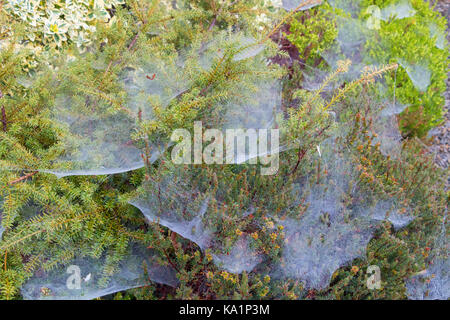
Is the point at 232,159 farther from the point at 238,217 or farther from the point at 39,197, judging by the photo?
the point at 39,197

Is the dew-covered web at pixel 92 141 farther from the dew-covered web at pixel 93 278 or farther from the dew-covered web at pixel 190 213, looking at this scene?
the dew-covered web at pixel 93 278

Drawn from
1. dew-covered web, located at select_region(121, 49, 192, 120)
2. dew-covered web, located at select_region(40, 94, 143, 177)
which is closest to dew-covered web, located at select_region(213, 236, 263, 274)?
dew-covered web, located at select_region(40, 94, 143, 177)

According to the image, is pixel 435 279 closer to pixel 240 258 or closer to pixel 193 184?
pixel 240 258

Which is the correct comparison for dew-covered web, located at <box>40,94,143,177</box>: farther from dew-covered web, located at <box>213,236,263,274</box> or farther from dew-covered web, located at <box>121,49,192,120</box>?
dew-covered web, located at <box>213,236,263,274</box>

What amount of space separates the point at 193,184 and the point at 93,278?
94cm

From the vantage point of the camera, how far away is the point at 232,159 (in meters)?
2.54

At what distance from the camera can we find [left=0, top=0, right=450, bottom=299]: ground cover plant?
2.22 meters

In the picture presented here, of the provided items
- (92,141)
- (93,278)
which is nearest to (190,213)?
(93,278)

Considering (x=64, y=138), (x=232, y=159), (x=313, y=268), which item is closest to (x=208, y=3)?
(x=232, y=159)

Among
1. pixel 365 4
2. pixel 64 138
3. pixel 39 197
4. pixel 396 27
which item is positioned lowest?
pixel 39 197

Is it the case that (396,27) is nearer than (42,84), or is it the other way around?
(42,84)

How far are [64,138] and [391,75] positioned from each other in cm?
382

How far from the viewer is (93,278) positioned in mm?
2309

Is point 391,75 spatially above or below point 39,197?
above
